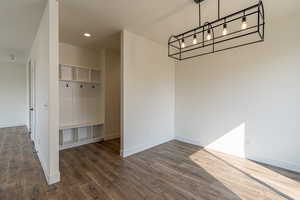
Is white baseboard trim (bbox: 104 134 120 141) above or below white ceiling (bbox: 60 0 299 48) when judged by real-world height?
below

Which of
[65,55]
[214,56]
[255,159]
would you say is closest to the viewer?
[255,159]

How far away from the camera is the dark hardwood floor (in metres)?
2.01

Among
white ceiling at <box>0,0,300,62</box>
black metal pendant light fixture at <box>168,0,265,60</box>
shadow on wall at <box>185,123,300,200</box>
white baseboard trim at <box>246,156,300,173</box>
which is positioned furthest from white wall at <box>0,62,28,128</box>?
white baseboard trim at <box>246,156,300,173</box>

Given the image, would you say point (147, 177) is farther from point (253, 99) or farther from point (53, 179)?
point (253, 99)

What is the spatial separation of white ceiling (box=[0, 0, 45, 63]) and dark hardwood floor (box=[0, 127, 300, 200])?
2.74 metres

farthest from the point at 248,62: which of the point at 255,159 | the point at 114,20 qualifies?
→ the point at 114,20

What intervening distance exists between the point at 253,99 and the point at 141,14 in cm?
277

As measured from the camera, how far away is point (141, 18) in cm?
273

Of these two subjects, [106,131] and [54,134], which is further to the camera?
[106,131]

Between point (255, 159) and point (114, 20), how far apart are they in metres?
3.93

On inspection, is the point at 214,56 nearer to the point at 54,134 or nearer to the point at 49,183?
the point at 54,134

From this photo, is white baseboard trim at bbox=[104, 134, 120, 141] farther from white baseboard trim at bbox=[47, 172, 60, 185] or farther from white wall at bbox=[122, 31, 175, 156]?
white baseboard trim at bbox=[47, 172, 60, 185]

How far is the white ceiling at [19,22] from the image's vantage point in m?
2.32

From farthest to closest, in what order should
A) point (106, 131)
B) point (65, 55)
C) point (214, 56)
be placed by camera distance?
point (106, 131) → point (65, 55) → point (214, 56)
